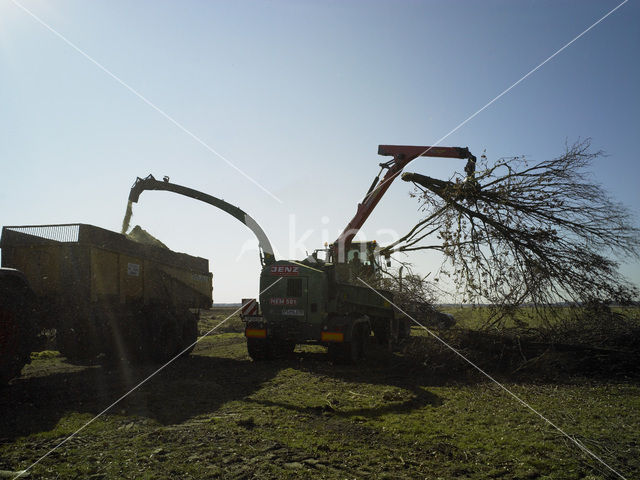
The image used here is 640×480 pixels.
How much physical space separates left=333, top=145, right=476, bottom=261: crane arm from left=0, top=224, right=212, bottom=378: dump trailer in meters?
4.89

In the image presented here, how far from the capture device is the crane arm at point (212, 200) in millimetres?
13359

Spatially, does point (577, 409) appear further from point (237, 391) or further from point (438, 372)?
point (237, 391)

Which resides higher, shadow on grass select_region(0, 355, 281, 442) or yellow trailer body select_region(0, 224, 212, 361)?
yellow trailer body select_region(0, 224, 212, 361)

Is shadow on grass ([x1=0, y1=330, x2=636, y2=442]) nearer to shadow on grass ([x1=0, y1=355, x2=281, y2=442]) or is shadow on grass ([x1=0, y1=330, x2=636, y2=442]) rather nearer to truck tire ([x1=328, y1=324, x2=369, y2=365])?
shadow on grass ([x1=0, y1=355, x2=281, y2=442])

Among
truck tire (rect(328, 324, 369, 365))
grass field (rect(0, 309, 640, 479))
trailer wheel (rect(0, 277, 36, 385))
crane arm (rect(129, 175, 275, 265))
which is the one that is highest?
crane arm (rect(129, 175, 275, 265))

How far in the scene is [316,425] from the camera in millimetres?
5617

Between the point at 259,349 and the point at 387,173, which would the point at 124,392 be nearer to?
the point at 259,349

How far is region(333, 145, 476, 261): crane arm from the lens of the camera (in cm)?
1265

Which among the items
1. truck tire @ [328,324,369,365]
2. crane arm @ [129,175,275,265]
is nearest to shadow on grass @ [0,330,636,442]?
truck tire @ [328,324,369,365]

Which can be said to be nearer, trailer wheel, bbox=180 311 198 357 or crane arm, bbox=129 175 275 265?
trailer wheel, bbox=180 311 198 357

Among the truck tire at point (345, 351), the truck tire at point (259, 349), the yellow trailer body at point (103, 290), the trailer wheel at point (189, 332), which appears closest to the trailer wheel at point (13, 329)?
the yellow trailer body at point (103, 290)

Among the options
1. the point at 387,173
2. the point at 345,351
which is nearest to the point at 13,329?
the point at 345,351

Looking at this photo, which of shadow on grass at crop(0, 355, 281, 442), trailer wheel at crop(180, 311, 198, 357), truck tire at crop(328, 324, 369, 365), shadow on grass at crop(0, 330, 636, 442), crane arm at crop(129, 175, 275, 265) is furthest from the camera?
crane arm at crop(129, 175, 275, 265)

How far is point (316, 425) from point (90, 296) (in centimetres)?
541
